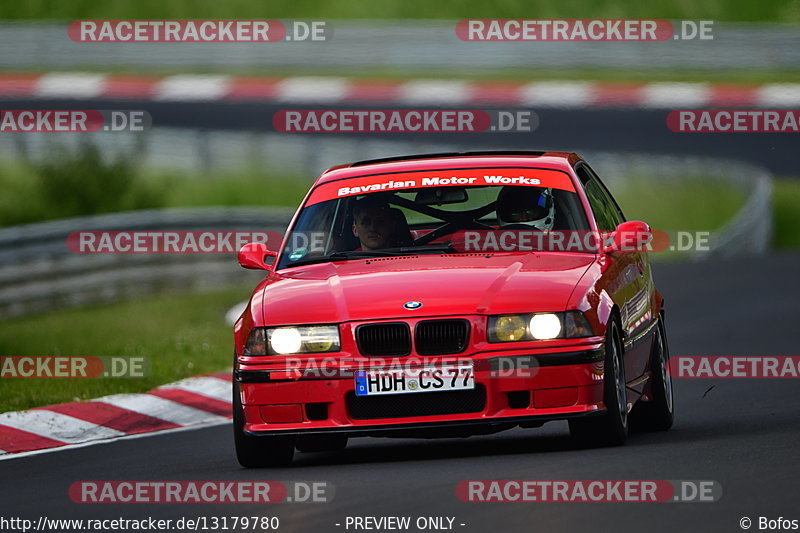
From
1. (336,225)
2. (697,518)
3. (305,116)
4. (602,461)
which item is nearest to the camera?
(697,518)

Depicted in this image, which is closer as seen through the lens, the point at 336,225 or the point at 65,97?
the point at 336,225

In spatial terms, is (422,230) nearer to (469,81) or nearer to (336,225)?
(336,225)

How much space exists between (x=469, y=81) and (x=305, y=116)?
133 inches

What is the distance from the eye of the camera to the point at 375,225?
9.70m

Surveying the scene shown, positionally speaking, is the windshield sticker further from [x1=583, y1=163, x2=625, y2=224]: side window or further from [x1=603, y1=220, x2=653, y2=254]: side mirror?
[x1=583, y1=163, x2=625, y2=224]: side window

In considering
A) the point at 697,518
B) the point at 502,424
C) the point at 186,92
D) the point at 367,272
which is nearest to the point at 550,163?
the point at 367,272

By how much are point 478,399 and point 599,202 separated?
2.39m

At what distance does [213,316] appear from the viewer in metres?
19.4

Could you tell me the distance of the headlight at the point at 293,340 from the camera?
28.0 feet
